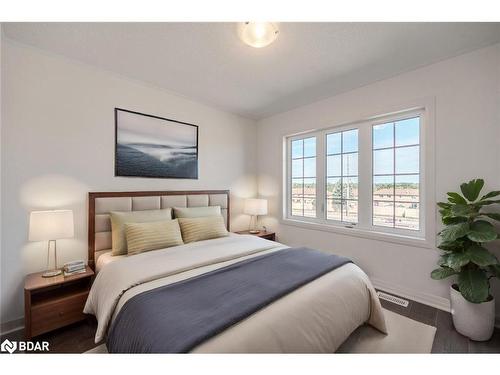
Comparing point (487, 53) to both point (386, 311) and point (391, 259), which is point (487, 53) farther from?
point (386, 311)

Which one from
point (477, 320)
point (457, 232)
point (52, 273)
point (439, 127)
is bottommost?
point (477, 320)

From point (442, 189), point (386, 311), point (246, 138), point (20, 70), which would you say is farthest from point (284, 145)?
point (20, 70)

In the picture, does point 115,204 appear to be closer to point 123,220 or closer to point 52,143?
point 123,220

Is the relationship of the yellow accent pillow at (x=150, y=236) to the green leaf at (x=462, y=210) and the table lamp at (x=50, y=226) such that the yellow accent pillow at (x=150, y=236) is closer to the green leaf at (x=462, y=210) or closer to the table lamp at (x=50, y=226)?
the table lamp at (x=50, y=226)

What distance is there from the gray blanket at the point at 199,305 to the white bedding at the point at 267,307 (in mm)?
54

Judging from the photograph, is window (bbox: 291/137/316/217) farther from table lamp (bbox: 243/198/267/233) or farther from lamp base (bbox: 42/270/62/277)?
lamp base (bbox: 42/270/62/277)

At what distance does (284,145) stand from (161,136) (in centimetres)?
192

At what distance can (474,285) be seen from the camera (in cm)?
165

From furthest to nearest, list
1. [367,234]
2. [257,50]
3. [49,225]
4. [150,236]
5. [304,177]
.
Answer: [304,177] < [367,234] < [150,236] < [257,50] < [49,225]

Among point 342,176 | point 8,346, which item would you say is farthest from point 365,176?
point 8,346

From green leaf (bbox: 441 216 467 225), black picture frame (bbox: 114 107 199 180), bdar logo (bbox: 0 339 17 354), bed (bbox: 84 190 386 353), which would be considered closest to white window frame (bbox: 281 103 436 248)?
green leaf (bbox: 441 216 467 225)

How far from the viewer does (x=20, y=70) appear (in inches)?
74.5

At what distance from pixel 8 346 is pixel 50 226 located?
0.94 meters

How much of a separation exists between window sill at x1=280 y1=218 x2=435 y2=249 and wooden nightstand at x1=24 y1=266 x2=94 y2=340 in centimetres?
264
